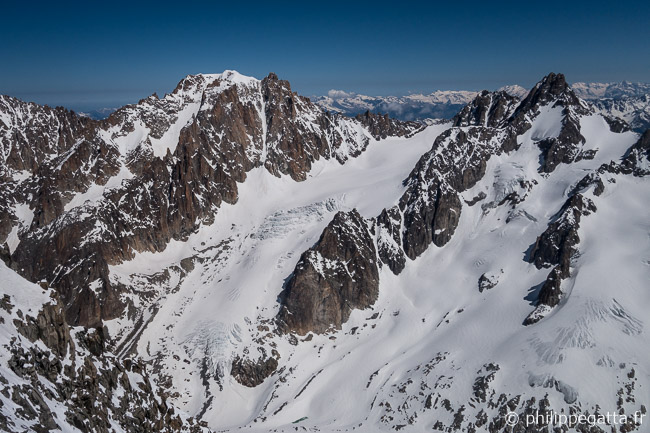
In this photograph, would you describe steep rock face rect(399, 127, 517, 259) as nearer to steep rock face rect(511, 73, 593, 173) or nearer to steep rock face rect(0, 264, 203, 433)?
steep rock face rect(511, 73, 593, 173)

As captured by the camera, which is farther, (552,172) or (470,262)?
(552,172)

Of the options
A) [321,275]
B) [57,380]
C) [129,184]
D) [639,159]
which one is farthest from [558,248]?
[129,184]

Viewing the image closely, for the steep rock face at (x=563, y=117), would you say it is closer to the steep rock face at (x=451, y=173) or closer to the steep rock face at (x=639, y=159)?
the steep rock face at (x=451, y=173)

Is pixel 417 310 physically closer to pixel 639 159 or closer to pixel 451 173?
pixel 451 173

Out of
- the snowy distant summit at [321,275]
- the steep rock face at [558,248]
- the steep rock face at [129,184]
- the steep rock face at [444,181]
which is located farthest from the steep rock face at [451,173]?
the steep rock face at [129,184]

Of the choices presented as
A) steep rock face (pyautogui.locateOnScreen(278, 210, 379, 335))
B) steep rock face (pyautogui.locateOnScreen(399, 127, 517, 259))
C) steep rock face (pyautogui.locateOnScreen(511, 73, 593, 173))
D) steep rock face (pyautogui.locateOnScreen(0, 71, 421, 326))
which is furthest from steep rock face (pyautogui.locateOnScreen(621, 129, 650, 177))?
steep rock face (pyautogui.locateOnScreen(0, 71, 421, 326))

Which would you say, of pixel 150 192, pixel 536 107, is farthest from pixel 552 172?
pixel 150 192

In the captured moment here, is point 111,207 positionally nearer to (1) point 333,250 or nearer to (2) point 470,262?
(1) point 333,250
